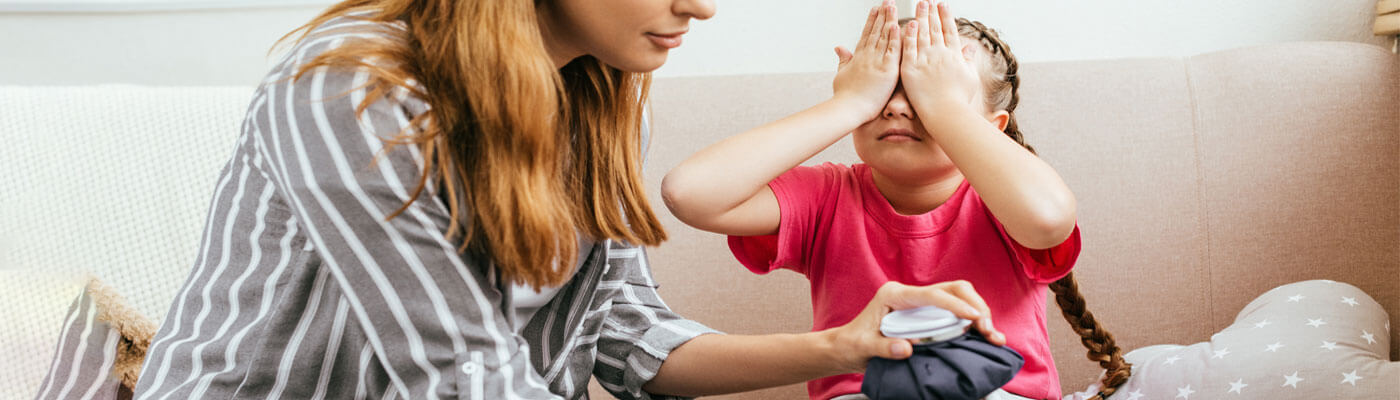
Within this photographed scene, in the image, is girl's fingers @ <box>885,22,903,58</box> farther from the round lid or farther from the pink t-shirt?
the round lid

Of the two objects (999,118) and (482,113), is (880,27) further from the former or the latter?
(482,113)

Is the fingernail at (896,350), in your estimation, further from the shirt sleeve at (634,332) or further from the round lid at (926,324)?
the shirt sleeve at (634,332)

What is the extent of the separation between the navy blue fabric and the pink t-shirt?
29cm

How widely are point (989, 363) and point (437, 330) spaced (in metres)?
0.40

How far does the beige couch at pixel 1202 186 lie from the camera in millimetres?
1361

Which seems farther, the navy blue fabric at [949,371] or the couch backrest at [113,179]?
the couch backrest at [113,179]

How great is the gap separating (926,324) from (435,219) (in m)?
0.36

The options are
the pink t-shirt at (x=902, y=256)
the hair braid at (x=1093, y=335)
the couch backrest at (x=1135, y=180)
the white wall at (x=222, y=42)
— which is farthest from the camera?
the white wall at (x=222, y=42)

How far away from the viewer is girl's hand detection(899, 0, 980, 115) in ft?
3.51

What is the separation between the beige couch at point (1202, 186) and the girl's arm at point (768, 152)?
1.18 feet

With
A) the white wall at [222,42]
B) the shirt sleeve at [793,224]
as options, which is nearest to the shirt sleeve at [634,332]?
the shirt sleeve at [793,224]

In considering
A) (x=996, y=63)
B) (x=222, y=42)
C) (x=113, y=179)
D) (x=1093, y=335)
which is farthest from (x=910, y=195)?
(x=222, y=42)

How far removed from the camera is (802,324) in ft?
4.80

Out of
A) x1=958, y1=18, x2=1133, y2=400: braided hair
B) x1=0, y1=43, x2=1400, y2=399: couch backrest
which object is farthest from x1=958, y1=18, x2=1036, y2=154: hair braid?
x1=0, y1=43, x2=1400, y2=399: couch backrest
